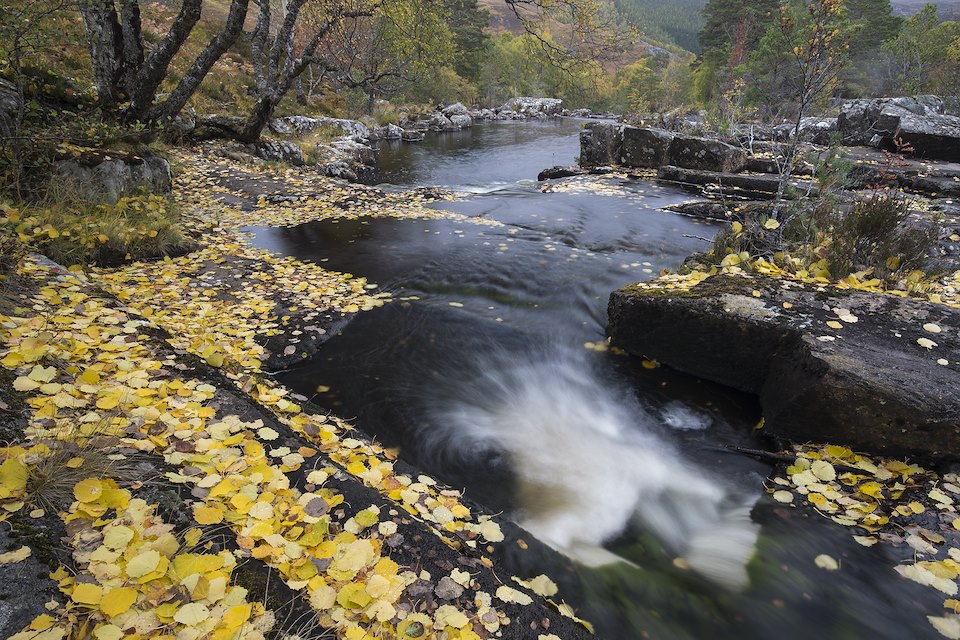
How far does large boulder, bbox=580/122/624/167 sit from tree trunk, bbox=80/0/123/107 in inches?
537

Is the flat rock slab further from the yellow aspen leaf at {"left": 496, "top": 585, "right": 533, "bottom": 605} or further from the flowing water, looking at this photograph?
the yellow aspen leaf at {"left": 496, "top": 585, "right": 533, "bottom": 605}

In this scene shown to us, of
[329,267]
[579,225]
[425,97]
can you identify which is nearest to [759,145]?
[579,225]

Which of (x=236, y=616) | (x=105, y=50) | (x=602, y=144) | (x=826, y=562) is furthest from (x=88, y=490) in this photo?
(x=602, y=144)

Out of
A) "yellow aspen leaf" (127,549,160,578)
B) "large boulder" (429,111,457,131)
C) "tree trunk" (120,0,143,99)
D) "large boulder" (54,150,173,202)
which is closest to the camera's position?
"yellow aspen leaf" (127,549,160,578)

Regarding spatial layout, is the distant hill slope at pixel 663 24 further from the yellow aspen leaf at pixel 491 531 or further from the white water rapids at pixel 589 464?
the yellow aspen leaf at pixel 491 531

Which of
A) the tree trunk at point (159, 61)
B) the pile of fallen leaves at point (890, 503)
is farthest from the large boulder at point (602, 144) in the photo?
the pile of fallen leaves at point (890, 503)

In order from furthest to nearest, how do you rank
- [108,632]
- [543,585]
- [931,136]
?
[931,136] → [543,585] → [108,632]

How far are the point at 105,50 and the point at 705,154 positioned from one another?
15682mm

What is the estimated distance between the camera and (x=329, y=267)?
7156 mm

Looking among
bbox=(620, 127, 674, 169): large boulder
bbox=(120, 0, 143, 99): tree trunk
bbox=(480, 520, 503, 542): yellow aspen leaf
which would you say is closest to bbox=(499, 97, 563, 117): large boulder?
bbox=(620, 127, 674, 169): large boulder

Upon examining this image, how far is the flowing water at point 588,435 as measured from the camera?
108 inches

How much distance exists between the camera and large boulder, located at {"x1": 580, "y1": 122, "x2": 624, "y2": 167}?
1675 cm

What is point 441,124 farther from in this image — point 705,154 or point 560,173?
point 705,154

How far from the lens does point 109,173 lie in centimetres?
684
